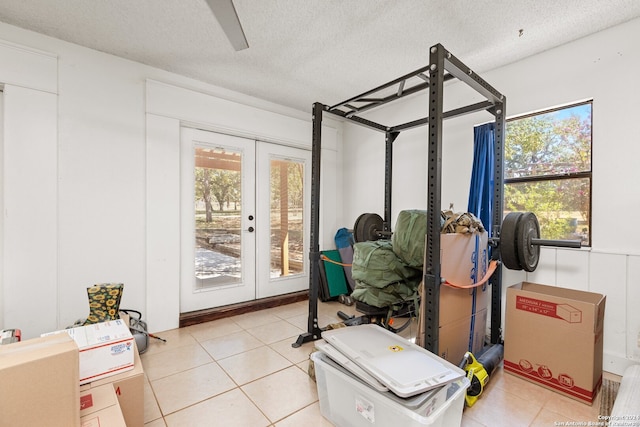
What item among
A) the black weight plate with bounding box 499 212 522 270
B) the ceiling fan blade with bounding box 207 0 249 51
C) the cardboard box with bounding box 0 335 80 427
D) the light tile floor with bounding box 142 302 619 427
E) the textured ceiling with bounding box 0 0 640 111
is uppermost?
the textured ceiling with bounding box 0 0 640 111

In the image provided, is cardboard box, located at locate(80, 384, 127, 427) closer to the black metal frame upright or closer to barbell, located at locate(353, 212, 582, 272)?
the black metal frame upright

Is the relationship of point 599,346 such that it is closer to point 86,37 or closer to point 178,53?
point 178,53

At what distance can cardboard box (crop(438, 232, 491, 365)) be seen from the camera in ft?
6.18

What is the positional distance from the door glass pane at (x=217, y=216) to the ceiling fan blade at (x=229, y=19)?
1848mm

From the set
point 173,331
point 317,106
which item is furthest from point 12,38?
point 173,331

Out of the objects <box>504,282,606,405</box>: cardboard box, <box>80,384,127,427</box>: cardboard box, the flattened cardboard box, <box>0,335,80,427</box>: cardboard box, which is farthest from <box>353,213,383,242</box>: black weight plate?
<box>0,335,80,427</box>: cardboard box

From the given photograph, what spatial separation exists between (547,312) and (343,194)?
116 inches

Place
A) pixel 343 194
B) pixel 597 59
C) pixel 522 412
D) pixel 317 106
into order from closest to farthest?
pixel 522 412 < pixel 597 59 < pixel 317 106 < pixel 343 194

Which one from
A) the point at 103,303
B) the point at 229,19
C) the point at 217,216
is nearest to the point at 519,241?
the point at 229,19

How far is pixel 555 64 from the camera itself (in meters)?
2.36

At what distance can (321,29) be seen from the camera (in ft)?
7.26

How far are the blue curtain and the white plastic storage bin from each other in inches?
68.5

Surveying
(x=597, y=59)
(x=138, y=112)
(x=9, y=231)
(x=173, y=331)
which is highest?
(x=597, y=59)

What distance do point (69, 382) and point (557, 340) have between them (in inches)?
104
